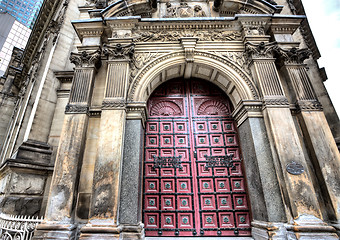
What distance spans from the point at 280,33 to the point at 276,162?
4605mm

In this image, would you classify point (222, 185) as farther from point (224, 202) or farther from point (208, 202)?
point (208, 202)

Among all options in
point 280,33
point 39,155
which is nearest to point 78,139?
point 39,155

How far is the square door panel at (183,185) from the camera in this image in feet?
17.5

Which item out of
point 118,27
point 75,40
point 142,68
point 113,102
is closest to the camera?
point 113,102

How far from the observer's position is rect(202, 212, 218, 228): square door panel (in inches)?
198

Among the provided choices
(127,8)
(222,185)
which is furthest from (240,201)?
(127,8)

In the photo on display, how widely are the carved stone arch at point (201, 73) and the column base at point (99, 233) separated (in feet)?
11.0

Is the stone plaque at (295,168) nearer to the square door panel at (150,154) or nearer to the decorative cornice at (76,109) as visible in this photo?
the square door panel at (150,154)

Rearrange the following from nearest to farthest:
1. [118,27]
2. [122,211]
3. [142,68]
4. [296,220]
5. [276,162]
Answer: [296,220]
[122,211]
[276,162]
[142,68]
[118,27]

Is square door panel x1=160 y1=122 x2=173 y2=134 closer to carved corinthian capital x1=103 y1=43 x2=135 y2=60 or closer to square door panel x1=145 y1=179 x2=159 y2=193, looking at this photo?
square door panel x1=145 y1=179 x2=159 y2=193

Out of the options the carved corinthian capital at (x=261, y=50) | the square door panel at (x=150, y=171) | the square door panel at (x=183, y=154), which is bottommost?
the square door panel at (x=150, y=171)

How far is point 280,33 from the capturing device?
625 centimetres

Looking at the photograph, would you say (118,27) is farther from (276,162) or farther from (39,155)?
(276,162)

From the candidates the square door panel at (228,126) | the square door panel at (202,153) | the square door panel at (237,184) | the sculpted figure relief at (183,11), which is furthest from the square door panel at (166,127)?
the sculpted figure relief at (183,11)
